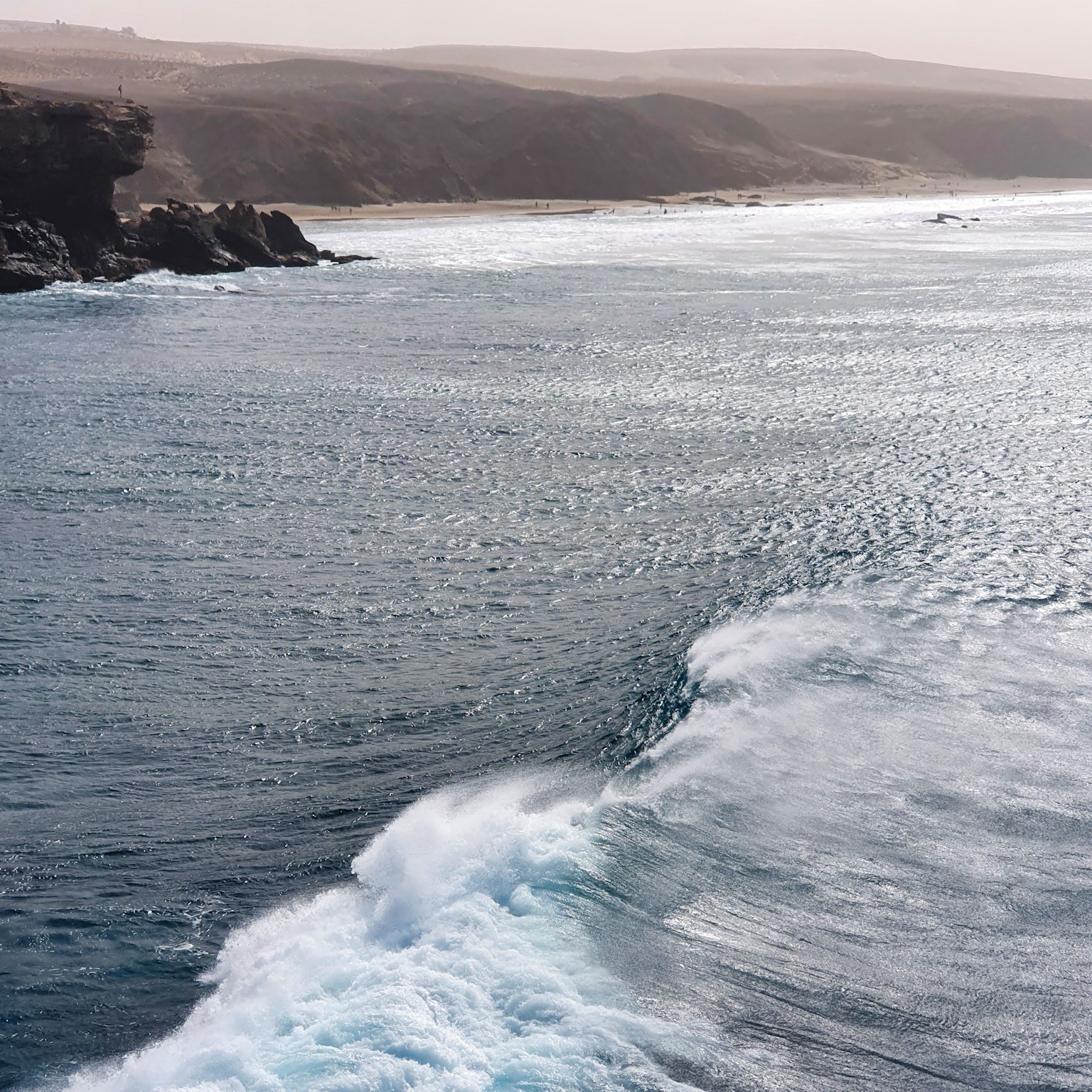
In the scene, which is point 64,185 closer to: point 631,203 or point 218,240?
point 218,240

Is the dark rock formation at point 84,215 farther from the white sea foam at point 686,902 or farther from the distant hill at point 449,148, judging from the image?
the distant hill at point 449,148

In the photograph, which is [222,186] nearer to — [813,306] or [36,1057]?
[813,306]

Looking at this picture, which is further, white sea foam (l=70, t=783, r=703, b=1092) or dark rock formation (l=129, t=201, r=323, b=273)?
dark rock formation (l=129, t=201, r=323, b=273)

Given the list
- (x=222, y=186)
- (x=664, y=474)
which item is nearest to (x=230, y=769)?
(x=664, y=474)

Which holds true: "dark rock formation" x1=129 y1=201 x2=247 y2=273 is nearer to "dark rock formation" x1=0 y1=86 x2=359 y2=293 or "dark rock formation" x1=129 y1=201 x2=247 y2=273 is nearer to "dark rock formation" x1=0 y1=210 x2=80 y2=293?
"dark rock formation" x1=0 y1=86 x2=359 y2=293

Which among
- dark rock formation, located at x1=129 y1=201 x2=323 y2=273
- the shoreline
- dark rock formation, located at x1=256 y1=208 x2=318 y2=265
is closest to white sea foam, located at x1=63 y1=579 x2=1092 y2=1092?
dark rock formation, located at x1=129 y1=201 x2=323 y2=273

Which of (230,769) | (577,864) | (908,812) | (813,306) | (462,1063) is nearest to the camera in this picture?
(462,1063)

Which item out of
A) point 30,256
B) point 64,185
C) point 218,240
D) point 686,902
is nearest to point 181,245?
point 218,240
